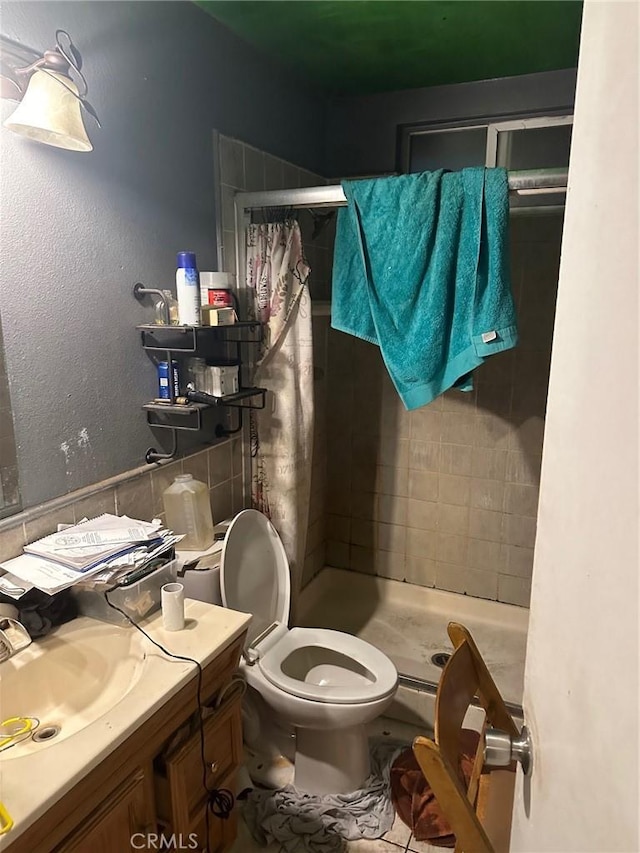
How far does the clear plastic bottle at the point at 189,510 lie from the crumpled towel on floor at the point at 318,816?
0.79 meters

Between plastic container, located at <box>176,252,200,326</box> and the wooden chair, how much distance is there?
1050mm

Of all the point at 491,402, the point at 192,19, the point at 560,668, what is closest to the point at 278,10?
the point at 192,19

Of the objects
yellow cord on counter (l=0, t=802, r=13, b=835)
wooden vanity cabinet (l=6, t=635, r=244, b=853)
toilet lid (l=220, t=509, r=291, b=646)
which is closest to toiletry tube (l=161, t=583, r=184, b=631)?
wooden vanity cabinet (l=6, t=635, r=244, b=853)

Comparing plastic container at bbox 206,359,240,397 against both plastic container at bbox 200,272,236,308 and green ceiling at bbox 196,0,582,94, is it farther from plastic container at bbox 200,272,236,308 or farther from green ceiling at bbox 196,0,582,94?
green ceiling at bbox 196,0,582,94

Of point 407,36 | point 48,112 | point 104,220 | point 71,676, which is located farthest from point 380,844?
point 407,36

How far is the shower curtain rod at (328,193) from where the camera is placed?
4.88 ft

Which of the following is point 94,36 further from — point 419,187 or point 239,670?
point 239,670

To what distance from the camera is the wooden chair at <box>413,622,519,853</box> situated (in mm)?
982

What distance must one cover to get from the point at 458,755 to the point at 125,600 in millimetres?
774

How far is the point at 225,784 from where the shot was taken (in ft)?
4.76

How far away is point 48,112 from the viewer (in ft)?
3.84

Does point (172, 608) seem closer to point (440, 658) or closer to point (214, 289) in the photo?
point (214, 289)

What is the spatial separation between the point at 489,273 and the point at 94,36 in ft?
3.78

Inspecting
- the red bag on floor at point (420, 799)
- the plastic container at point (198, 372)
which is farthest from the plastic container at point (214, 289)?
the red bag on floor at point (420, 799)
